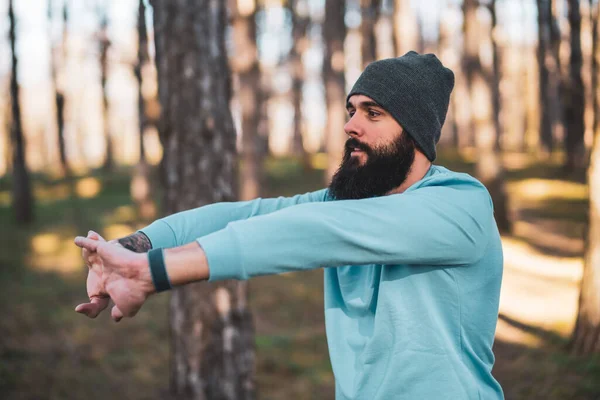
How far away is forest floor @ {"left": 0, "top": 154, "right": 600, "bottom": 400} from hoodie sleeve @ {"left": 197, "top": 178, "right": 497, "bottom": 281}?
4.61 meters

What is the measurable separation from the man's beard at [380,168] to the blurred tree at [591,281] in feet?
16.1

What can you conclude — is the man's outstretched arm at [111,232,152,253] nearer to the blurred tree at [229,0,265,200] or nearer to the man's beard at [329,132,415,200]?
the man's beard at [329,132,415,200]

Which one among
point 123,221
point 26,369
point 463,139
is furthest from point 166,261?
point 463,139

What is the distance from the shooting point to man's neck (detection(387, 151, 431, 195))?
2.49m

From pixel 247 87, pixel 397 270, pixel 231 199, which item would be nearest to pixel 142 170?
pixel 247 87

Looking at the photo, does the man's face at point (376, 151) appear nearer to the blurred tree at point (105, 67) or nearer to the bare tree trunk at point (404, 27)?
the bare tree trunk at point (404, 27)

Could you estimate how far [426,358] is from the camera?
6.81ft

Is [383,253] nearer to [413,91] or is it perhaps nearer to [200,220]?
[413,91]

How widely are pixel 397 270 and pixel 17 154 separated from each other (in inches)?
743

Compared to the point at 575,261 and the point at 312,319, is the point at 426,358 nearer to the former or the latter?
the point at 312,319

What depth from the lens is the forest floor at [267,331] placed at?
6973 millimetres

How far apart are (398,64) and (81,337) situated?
8.08 m

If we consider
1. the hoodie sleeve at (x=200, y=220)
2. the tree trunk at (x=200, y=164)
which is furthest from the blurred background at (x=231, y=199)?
the hoodie sleeve at (x=200, y=220)

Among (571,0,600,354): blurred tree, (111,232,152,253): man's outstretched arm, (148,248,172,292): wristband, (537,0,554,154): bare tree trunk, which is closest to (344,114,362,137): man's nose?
(111,232,152,253): man's outstretched arm
